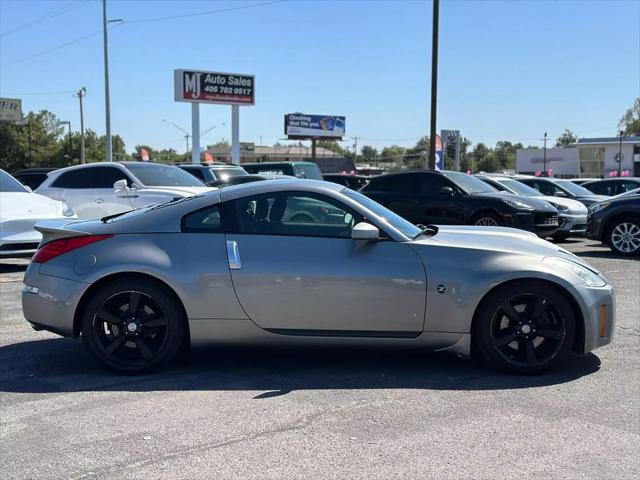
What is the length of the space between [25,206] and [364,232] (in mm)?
6851

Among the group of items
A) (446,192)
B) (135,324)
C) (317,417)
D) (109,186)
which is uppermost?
(109,186)

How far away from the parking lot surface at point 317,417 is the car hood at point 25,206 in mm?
4168

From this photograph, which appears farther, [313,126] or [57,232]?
[313,126]

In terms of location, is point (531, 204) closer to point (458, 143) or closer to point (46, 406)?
point (46, 406)

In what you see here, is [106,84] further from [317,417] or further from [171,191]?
[317,417]

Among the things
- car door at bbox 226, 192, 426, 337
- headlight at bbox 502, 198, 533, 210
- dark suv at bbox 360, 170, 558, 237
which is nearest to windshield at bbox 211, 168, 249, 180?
dark suv at bbox 360, 170, 558, 237

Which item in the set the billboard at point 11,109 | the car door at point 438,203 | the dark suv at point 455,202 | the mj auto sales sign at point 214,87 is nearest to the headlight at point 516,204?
the dark suv at point 455,202

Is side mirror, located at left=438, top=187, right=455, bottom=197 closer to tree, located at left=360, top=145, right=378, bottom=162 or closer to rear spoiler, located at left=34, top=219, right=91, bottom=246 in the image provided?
rear spoiler, located at left=34, top=219, right=91, bottom=246

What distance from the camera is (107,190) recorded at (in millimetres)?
11914

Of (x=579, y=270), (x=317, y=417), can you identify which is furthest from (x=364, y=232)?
(x=579, y=270)

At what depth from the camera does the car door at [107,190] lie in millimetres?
11758

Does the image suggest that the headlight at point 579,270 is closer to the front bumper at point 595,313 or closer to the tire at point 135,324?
the front bumper at point 595,313

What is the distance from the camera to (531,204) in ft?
42.0

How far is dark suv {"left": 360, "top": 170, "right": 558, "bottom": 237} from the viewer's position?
12508mm
